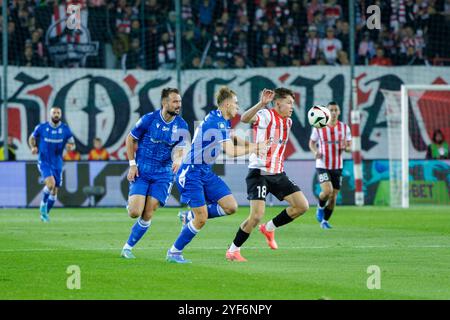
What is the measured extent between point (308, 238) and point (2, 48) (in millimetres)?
14474

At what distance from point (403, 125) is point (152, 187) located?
14791 mm

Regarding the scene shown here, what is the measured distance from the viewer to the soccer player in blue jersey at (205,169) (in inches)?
539

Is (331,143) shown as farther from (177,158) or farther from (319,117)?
(177,158)

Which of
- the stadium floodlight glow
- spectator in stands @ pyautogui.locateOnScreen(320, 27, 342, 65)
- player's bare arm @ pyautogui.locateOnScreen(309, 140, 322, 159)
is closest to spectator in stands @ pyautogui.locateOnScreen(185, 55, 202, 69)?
spectator in stands @ pyautogui.locateOnScreen(320, 27, 342, 65)

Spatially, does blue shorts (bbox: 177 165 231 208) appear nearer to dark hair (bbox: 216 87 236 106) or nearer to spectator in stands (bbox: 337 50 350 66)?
dark hair (bbox: 216 87 236 106)

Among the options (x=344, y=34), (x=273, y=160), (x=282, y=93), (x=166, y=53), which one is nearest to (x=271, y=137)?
(x=273, y=160)

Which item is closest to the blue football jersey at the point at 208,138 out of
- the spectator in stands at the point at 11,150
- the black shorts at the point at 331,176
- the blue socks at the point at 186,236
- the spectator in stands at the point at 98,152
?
the blue socks at the point at 186,236

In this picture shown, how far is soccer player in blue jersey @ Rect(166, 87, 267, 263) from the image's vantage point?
13695 mm

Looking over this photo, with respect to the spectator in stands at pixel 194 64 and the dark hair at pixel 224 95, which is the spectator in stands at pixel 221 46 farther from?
the dark hair at pixel 224 95

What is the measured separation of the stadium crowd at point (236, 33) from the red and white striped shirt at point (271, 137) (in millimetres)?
15280

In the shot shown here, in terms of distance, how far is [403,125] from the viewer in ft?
92.5

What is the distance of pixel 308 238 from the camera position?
59.7 ft

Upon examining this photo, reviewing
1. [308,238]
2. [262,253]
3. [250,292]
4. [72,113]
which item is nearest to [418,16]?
[72,113]
